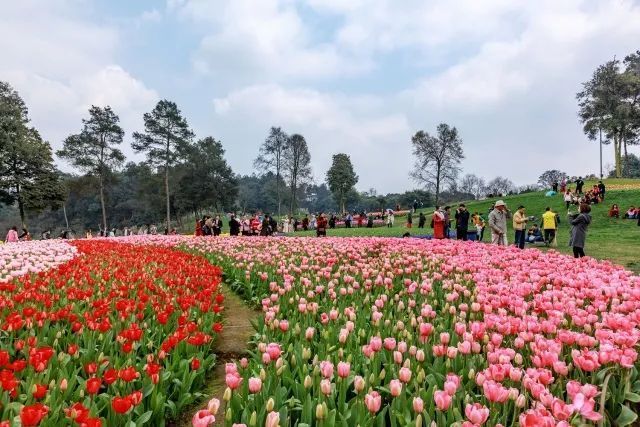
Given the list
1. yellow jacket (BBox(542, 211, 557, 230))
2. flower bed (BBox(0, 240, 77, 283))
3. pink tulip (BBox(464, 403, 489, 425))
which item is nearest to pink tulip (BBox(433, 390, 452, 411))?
pink tulip (BBox(464, 403, 489, 425))

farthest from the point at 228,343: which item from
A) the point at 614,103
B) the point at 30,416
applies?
the point at 614,103

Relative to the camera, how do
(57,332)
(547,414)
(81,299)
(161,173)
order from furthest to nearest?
(161,173) < (81,299) < (57,332) < (547,414)

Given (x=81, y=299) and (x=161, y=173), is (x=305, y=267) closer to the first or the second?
(x=81, y=299)

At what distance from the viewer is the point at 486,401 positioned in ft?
10.6

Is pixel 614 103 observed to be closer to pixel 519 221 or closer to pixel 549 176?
pixel 519 221

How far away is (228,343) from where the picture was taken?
6148 mm

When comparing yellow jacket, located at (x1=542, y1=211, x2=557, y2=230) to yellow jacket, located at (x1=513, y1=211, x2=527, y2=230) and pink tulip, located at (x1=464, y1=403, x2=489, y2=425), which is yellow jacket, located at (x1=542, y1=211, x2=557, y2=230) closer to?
yellow jacket, located at (x1=513, y1=211, x2=527, y2=230)

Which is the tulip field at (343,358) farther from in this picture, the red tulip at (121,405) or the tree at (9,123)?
the tree at (9,123)

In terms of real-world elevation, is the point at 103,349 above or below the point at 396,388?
below

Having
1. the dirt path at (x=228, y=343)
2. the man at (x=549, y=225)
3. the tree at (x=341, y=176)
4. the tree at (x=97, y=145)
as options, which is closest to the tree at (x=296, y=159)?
the tree at (x=341, y=176)

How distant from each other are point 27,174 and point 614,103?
66367 millimetres

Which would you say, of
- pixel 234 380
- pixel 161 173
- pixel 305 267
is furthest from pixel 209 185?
pixel 234 380

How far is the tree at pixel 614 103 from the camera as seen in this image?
5400 centimetres

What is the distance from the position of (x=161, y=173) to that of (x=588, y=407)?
7089cm
